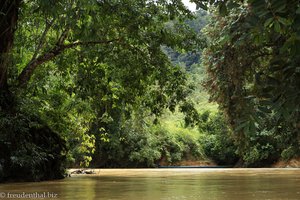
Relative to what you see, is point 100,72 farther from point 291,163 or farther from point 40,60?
point 291,163

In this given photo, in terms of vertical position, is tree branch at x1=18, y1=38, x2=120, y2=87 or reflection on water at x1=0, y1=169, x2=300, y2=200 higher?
tree branch at x1=18, y1=38, x2=120, y2=87

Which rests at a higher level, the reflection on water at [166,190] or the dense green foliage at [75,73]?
the dense green foliage at [75,73]

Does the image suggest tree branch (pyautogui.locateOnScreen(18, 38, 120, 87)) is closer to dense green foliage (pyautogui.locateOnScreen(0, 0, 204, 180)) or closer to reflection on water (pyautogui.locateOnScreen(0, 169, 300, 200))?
dense green foliage (pyautogui.locateOnScreen(0, 0, 204, 180))

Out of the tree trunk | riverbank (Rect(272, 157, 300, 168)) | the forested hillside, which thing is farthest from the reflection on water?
riverbank (Rect(272, 157, 300, 168))

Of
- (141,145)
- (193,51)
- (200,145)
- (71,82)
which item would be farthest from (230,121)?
(200,145)

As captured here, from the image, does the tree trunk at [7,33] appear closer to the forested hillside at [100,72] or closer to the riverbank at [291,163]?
the forested hillside at [100,72]

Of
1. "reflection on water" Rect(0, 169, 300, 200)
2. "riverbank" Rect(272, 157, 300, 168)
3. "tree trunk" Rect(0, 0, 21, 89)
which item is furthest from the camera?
"riverbank" Rect(272, 157, 300, 168)

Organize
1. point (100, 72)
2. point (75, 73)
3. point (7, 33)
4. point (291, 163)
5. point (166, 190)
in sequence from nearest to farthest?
point (166, 190) → point (7, 33) → point (100, 72) → point (75, 73) → point (291, 163)

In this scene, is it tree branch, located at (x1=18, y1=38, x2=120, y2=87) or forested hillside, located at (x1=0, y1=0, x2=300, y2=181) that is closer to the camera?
forested hillside, located at (x1=0, y1=0, x2=300, y2=181)

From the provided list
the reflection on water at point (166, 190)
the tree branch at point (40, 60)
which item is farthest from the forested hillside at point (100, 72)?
the reflection on water at point (166, 190)

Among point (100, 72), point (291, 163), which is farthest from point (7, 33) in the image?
point (291, 163)

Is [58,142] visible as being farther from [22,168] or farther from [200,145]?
[200,145]


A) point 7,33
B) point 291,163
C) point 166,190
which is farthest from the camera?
point 291,163

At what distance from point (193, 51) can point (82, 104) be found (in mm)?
4210
